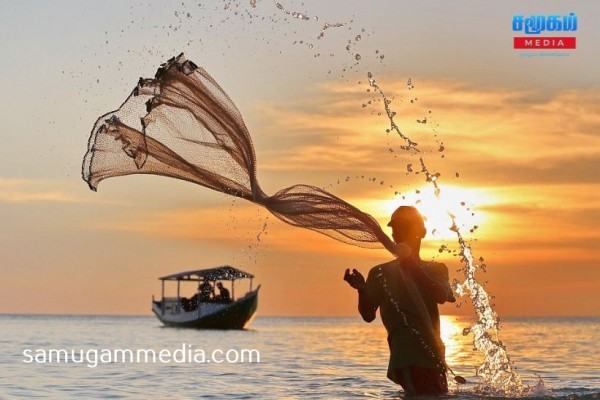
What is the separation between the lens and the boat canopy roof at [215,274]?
174ft

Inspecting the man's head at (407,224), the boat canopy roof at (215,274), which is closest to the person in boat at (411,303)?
the man's head at (407,224)

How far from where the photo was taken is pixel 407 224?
8.66 meters

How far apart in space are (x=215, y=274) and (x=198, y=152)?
42.9 metres

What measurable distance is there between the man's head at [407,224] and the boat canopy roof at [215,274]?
44275 millimetres

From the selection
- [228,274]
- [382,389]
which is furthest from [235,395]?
[228,274]

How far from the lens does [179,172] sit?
34.2ft

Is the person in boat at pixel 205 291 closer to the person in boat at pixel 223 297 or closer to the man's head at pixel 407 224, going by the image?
the person in boat at pixel 223 297

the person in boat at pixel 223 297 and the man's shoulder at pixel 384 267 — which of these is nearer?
the man's shoulder at pixel 384 267

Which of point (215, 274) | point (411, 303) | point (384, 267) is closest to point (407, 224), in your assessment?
point (384, 267)

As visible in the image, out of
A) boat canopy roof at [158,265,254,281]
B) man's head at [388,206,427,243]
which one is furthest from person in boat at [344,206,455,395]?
boat canopy roof at [158,265,254,281]

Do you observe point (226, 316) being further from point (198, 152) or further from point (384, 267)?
point (384, 267)

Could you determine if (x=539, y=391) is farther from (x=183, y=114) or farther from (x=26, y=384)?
(x=26, y=384)

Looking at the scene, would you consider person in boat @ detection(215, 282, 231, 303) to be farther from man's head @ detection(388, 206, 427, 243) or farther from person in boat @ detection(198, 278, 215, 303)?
man's head @ detection(388, 206, 427, 243)

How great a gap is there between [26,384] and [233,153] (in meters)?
7.73
